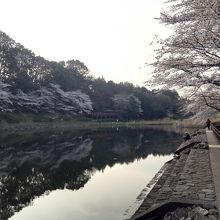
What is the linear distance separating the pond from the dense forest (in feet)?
68.2

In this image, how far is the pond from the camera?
1181 cm

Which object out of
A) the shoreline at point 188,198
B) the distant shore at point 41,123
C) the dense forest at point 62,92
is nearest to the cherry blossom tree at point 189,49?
the shoreline at point 188,198

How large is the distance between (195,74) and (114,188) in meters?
7.11

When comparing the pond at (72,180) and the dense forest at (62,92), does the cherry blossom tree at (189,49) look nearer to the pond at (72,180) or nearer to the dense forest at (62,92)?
the pond at (72,180)

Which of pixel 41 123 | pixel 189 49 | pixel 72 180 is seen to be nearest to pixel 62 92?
pixel 41 123

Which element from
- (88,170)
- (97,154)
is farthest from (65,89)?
(88,170)

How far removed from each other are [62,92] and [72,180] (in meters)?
55.6

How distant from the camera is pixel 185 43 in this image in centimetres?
940

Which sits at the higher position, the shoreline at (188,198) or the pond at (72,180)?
the shoreline at (188,198)

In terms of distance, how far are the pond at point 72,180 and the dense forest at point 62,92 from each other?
20797 mm

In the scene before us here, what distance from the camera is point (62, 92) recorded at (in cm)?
7169

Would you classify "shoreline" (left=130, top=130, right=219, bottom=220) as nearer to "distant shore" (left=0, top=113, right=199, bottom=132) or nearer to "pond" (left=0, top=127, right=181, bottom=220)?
"pond" (left=0, top=127, right=181, bottom=220)

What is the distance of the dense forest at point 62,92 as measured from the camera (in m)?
63.1

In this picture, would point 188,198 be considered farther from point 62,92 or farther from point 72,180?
point 62,92
